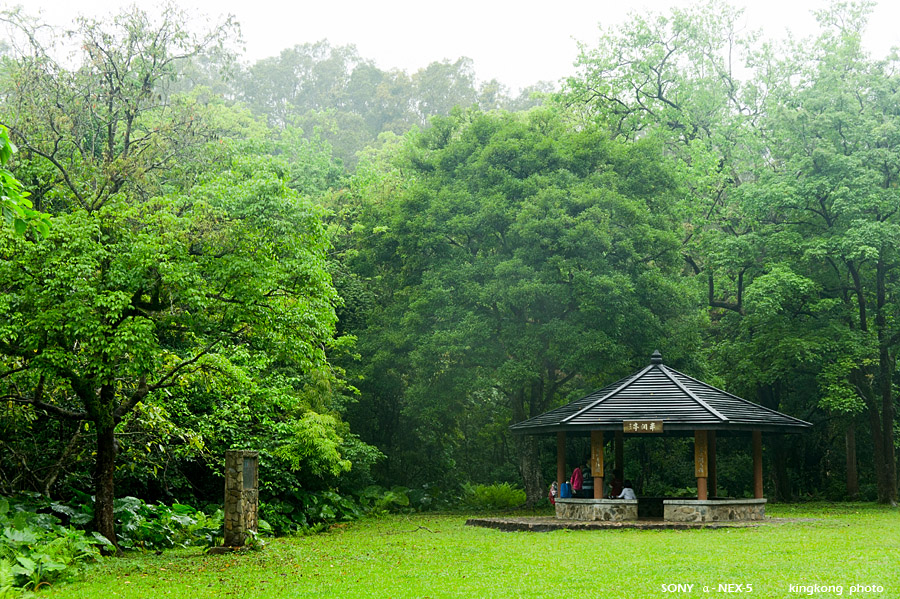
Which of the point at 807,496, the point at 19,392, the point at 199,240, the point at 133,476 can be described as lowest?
the point at 807,496

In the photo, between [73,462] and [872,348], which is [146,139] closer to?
[73,462]

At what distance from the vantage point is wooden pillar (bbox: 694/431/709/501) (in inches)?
703

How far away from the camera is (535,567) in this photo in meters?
11.0

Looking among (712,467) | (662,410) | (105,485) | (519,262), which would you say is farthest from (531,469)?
(105,485)

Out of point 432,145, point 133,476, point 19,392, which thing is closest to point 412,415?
point 432,145

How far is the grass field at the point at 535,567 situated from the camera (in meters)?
9.07

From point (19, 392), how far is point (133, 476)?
368cm

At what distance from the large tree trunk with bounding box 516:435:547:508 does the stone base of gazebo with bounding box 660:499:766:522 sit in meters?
6.73

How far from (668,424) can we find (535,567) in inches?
296

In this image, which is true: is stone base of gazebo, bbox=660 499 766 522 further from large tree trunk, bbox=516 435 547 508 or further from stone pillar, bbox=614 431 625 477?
large tree trunk, bbox=516 435 547 508

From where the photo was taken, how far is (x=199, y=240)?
12.7 m

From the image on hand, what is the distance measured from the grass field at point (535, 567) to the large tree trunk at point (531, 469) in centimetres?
801

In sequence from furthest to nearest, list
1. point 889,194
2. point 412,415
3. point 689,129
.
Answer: point 689,129, point 412,415, point 889,194

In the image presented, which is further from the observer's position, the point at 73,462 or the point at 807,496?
the point at 807,496
